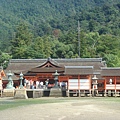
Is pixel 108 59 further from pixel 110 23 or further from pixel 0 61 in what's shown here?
pixel 110 23

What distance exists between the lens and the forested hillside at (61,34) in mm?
80500

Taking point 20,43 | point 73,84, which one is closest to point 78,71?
point 73,84

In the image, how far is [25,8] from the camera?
19962cm

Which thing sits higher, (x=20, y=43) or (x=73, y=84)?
(x=20, y=43)

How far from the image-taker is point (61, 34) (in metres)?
123

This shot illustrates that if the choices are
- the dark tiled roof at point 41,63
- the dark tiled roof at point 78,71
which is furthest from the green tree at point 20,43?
the dark tiled roof at point 78,71

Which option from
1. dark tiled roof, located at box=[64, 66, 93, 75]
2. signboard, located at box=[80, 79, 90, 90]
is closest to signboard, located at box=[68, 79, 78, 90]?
→ signboard, located at box=[80, 79, 90, 90]

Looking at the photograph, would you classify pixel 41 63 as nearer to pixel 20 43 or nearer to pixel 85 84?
pixel 85 84

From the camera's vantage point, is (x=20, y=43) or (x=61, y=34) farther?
(x=61, y=34)

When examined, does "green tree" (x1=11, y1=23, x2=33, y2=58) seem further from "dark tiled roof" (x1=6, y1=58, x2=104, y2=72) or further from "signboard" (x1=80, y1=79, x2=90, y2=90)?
"signboard" (x1=80, y1=79, x2=90, y2=90)

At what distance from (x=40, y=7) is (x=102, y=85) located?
15763 centimetres

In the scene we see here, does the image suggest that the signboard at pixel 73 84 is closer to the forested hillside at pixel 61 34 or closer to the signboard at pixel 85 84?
the signboard at pixel 85 84

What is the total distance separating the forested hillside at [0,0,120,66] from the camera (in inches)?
3169

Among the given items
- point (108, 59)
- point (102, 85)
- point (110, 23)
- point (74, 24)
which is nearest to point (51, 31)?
point (74, 24)
